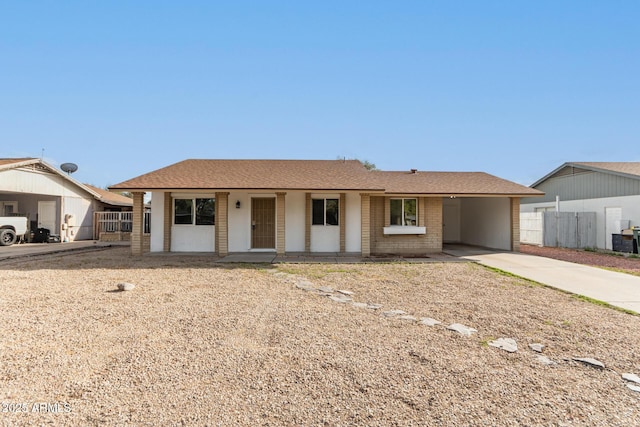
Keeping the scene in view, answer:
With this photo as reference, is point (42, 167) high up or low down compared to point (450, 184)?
up

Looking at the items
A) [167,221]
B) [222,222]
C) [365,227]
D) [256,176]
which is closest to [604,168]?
[365,227]

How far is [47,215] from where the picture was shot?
20797 mm

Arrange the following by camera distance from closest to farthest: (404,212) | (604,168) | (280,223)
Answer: (280,223), (404,212), (604,168)

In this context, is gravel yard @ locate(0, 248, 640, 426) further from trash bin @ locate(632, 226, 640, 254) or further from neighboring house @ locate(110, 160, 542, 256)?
trash bin @ locate(632, 226, 640, 254)

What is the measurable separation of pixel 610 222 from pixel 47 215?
106 feet

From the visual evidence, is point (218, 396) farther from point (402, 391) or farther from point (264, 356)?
point (402, 391)

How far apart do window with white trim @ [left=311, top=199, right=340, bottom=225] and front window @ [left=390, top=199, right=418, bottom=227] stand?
2636 millimetres

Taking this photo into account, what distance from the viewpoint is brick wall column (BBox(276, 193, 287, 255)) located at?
13031mm

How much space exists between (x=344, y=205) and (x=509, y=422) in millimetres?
11325

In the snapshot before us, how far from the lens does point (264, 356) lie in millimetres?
4129

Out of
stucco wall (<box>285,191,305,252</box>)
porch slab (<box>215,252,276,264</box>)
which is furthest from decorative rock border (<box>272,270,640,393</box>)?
stucco wall (<box>285,191,305,252</box>)

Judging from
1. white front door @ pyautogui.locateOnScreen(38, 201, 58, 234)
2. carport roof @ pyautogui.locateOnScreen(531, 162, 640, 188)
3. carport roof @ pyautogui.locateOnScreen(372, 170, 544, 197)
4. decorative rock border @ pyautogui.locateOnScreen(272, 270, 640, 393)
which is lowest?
decorative rock border @ pyautogui.locateOnScreen(272, 270, 640, 393)

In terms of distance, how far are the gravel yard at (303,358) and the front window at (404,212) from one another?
720 centimetres

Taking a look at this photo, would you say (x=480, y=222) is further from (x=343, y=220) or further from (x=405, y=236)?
(x=343, y=220)
